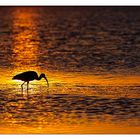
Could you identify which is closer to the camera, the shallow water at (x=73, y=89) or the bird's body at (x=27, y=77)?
the shallow water at (x=73, y=89)

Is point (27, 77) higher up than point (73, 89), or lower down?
higher up

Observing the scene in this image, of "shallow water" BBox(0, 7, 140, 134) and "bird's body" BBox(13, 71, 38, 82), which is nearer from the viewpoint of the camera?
"shallow water" BBox(0, 7, 140, 134)

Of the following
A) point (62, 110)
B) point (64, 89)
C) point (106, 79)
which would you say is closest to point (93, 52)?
point (106, 79)

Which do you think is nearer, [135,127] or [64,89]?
[135,127]

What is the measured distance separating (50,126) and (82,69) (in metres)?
3.15

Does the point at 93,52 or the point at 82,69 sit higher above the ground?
the point at 93,52

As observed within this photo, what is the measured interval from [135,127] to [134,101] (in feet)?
3.31

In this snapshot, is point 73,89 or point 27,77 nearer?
point 73,89

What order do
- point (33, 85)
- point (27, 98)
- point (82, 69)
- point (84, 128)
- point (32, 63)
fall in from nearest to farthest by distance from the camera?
1. point (84, 128)
2. point (27, 98)
3. point (33, 85)
4. point (82, 69)
5. point (32, 63)

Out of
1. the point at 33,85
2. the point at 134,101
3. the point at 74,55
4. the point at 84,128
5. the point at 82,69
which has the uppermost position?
the point at 74,55

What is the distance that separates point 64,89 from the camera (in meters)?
7.66
